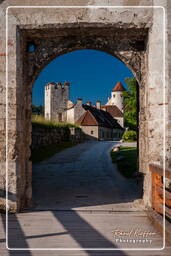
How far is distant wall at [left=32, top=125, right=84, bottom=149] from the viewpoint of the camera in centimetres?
1855

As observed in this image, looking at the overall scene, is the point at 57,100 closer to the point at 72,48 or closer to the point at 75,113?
the point at 75,113

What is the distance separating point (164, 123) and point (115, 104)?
2235 inches

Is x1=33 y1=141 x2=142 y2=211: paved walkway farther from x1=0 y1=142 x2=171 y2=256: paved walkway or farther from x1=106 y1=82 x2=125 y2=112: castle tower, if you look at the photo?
x1=106 y1=82 x2=125 y2=112: castle tower

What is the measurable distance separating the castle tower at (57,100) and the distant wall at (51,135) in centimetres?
1527

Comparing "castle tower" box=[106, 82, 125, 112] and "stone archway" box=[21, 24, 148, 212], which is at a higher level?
"castle tower" box=[106, 82, 125, 112]

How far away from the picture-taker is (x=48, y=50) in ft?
21.6

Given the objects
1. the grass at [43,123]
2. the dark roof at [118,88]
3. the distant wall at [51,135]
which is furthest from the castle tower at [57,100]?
the grass at [43,123]

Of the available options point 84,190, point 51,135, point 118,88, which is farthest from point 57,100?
point 84,190

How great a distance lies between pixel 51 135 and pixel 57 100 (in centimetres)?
2504

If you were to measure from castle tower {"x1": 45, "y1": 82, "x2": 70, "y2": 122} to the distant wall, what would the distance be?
1527 centimetres

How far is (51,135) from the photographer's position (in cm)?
2284

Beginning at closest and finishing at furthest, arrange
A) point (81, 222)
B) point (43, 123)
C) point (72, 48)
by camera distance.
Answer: point (81, 222)
point (72, 48)
point (43, 123)

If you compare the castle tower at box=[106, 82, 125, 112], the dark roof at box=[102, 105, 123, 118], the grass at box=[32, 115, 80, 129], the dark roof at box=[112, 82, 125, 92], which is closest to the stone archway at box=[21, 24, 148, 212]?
the grass at box=[32, 115, 80, 129]

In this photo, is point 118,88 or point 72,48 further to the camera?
point 118,88
